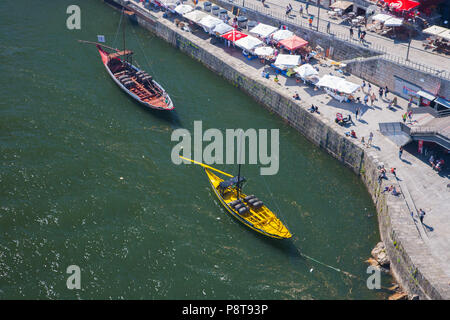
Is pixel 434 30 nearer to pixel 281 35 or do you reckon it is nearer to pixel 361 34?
pixel 361 34

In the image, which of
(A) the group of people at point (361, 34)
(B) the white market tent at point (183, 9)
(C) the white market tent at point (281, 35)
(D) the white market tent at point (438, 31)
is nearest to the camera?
(D) the white market tent at point (438, 31)

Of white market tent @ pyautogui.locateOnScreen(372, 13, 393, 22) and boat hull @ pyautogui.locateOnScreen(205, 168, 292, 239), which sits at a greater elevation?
white market tent @ pyautogui.locateOnScreen(372, 13, 393, 22)

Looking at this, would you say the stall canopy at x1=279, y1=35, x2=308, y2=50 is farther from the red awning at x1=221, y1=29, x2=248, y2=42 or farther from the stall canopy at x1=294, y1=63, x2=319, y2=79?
the red awning at x1=221, y1=29, x2=248, y2=42

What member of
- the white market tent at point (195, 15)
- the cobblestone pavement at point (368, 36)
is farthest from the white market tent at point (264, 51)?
the white market tent at point (195, 15)

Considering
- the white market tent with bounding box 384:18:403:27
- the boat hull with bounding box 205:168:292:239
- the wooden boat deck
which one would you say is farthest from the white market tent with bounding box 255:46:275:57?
the boat hull with bounding box 205:168:292:239

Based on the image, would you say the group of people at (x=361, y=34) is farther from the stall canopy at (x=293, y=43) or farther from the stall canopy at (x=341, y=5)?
the stall canopy at (x=341, y=5)

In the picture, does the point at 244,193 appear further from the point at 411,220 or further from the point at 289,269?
the point at 411,220

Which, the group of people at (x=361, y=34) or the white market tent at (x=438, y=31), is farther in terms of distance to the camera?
the group of people at (x=361, y=34)
